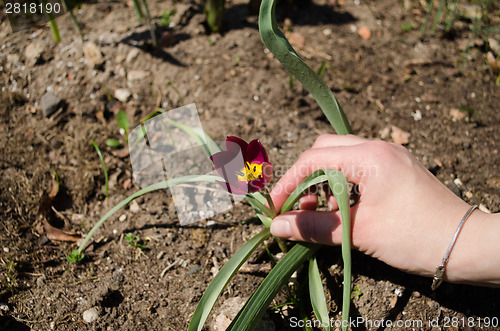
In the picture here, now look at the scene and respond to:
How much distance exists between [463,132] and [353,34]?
90 cm

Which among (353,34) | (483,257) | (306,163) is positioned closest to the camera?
(483,257)

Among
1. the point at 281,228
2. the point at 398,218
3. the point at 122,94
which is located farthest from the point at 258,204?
the point at 122,94

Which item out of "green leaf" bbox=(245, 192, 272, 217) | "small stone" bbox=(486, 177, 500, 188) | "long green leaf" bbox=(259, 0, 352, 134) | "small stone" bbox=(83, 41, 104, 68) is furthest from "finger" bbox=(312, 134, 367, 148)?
"small stone" bbox=(83, 41, 104, 68)

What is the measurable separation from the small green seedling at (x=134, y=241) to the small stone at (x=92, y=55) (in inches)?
42.7

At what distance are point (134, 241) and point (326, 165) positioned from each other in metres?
0.88

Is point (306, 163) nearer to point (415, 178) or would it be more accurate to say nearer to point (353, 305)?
point (415, 178)

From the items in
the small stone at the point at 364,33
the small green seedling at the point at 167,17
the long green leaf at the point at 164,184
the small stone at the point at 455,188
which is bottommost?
the small stone at the point at 455,188

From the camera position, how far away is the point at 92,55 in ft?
7.36

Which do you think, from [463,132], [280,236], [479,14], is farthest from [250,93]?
[479,14]

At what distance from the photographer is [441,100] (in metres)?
2.10

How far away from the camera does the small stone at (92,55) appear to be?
2.22 metres

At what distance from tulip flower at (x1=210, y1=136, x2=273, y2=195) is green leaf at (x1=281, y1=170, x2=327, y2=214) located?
15cm

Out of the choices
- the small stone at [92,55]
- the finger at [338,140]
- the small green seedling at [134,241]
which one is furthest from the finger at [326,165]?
the small stone at [92,55]

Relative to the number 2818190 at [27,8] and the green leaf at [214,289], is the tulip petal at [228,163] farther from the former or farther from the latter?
the number 2818190 at [27,8]
